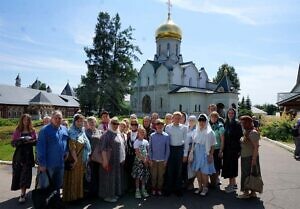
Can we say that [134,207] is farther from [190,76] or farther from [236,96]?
[190,76]

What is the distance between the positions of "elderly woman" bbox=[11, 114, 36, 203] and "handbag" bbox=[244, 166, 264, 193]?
4.78 metres

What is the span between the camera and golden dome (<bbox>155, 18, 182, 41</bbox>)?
1934 inches

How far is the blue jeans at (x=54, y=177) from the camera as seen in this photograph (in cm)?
570

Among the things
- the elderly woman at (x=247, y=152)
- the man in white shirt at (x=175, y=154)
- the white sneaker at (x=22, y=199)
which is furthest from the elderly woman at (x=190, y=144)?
the white sneaker at (x=22, y=199)

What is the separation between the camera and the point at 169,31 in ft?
161

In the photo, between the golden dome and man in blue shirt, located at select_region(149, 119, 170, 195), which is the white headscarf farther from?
the golden dome

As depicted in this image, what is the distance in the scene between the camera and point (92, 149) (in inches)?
277

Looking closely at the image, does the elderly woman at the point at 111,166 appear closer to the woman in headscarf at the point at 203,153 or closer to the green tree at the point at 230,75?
the woman in headscarf at the point at 203,153

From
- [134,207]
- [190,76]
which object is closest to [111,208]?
[134,207]

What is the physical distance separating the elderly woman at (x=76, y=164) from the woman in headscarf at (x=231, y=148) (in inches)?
137

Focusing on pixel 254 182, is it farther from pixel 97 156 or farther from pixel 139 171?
pixel 97 156

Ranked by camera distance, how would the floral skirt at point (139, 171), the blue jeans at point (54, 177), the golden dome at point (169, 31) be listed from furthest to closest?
1. the golden dome at point (169, 31)
2. the floral skirt at point (139, 171)
3. the blue jeans at point (54, 177)

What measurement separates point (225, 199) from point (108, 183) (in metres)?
2.63

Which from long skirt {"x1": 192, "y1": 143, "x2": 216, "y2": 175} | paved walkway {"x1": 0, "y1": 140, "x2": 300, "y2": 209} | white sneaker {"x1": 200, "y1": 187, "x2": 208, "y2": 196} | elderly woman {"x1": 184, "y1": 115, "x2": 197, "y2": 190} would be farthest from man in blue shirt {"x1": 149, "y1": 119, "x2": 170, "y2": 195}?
white sneaker {"x1": 200, "y1": 187, "x2": 208, "y2": 196}
